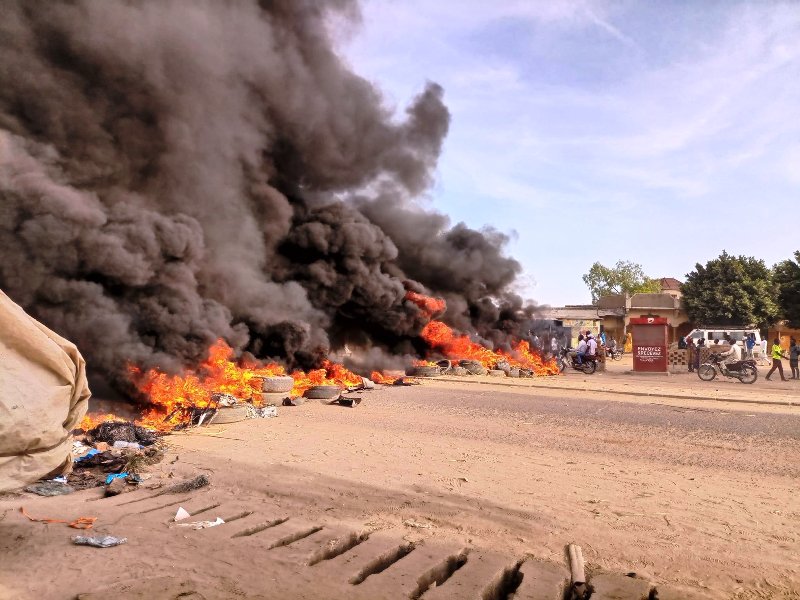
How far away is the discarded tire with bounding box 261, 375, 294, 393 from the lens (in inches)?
539

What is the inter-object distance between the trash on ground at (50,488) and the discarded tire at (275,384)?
729 centimetres

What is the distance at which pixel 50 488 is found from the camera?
243 inches

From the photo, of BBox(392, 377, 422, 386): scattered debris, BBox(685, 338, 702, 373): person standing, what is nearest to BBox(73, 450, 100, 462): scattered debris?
BBox(392, 377, 422, 386): scattered debris

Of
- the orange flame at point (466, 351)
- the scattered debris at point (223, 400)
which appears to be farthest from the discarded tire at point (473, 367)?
the scattered debris at point (223, 400)

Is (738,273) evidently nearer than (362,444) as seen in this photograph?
No

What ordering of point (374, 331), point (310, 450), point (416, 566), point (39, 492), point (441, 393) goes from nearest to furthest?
1. point (416, 566)
2. point (39, 492)
3. point (310, 450)
4. point (441, 393)
5. point (374, 331)

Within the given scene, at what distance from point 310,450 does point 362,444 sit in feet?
2.84

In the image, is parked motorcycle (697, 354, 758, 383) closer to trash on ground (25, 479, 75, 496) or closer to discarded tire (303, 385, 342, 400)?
discarded tire (303, 385, 342, 400)

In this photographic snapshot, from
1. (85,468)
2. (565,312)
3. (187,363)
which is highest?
(565,312)

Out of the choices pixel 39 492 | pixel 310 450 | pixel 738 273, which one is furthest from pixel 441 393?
pixel 738 273

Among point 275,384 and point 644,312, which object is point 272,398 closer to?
point 275,384

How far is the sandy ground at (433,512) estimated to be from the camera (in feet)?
13.7

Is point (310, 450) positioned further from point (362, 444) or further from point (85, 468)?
point (85, 468)

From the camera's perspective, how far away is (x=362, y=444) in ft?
29.8
